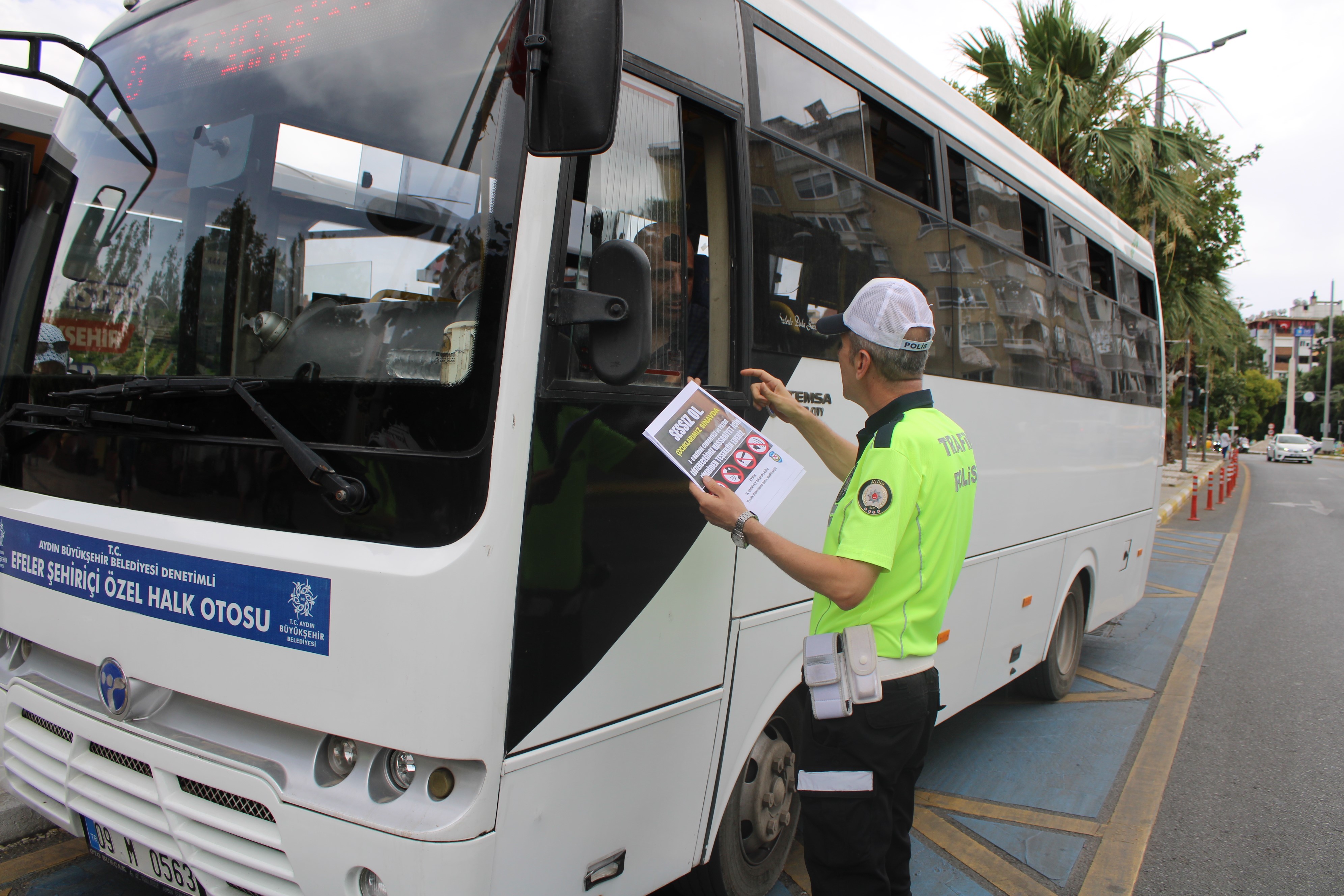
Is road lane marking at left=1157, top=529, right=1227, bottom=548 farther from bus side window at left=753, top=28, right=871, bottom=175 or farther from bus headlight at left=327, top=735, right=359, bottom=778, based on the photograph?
bus headlight at left=327, top=735, right=359, bottom=778

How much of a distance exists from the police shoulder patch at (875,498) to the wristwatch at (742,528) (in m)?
0.28

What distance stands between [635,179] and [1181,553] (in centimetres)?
1329

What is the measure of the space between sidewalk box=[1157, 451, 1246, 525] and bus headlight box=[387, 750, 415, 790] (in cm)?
1164

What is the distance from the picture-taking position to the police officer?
2162mm

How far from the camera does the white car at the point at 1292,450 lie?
47.3 meters

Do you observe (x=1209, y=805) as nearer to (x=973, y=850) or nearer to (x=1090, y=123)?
(x=973, y=850)

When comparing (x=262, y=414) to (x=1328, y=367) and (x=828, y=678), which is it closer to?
(x=828, y=678)

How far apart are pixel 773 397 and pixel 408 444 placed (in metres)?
1.19

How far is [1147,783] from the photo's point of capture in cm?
474

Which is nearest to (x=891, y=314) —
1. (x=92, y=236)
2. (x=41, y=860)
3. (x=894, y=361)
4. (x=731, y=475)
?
(x=894, y=361)

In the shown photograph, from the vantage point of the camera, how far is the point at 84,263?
2648 millimetres

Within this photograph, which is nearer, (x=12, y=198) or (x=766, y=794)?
(x=766, y=794)

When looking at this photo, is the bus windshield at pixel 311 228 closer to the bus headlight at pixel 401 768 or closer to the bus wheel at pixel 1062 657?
the bus headlight at pixel 401 768

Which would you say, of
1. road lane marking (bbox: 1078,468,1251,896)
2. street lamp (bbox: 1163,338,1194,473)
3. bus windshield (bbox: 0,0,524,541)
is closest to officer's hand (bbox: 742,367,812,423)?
bus windshield (bbox: 0,0,524,541)
